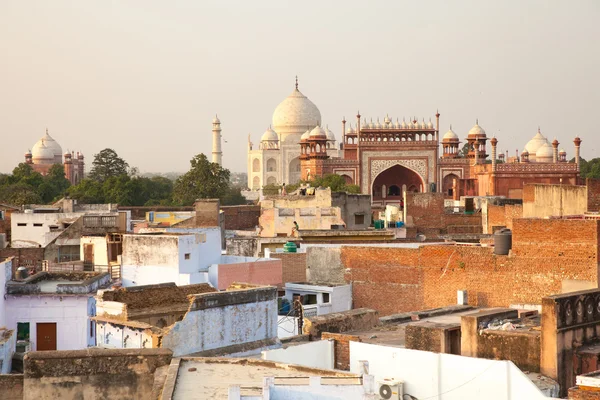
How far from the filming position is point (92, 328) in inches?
558

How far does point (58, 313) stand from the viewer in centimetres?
1420

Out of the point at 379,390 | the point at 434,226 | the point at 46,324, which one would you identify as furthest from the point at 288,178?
the point at 379,390

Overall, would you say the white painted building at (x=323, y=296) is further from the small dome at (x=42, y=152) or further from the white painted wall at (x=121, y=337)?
the small dome at (x=42, y=152)

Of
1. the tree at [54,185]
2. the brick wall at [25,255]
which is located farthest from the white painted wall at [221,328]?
the tree at [54,185]

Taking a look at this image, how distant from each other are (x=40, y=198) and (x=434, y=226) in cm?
2638

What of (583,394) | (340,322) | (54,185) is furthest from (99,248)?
(54,185)

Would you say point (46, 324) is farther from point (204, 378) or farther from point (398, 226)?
point (398, 226)

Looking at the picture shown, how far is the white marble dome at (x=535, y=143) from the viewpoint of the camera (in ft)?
227

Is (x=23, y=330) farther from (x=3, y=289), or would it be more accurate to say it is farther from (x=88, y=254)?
(x=88, y=254)

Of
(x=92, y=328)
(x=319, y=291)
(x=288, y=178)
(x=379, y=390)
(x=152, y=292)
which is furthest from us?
(x=288, y=178)

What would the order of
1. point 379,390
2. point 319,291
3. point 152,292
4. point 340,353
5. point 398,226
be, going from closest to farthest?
point 379,390 → point 340,353 → point 152,292 → point 319,291 → point 398,226

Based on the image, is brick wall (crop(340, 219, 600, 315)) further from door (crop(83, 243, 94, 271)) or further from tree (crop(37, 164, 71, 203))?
tree (crop(37, 164, 71, 203))

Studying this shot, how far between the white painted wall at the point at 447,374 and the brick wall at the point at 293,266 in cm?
901

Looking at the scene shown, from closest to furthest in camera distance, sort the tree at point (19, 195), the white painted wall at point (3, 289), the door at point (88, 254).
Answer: the white painted wall at point (3, 289) → the door at point (88, 254) → the tree at point (19, 195)
